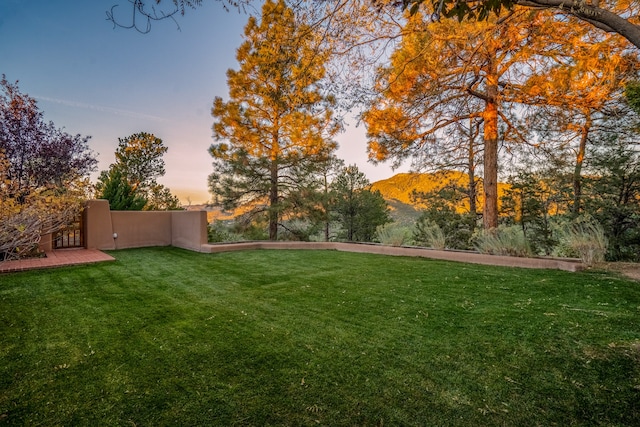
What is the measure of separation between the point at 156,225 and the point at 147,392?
8.34 meters

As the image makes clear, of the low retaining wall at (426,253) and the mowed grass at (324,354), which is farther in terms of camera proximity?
the low retaining wall at (426,253)

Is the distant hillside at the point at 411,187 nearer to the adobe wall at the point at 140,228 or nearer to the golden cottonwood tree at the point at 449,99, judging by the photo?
the golden cottonwood tree at the point at 449,99

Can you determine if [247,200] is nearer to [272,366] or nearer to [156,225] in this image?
[156,225]

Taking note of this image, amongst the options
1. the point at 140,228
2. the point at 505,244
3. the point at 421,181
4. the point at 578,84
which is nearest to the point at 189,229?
the point at 140,228

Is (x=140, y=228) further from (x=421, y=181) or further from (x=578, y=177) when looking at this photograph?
(x=578, y=177)

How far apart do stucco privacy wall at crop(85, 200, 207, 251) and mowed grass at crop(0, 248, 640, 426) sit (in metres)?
3.98

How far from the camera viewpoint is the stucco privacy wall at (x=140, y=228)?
781 cm

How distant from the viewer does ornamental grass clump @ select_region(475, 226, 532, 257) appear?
575 cm

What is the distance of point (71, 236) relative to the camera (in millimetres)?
7898

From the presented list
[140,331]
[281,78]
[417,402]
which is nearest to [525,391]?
[417,402]

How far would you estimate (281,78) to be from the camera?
12.8 feet

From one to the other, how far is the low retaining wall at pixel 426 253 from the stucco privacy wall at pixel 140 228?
0.84 meters

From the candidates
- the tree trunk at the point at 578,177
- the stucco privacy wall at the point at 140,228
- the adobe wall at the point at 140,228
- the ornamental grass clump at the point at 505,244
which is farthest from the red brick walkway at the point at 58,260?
the tree trunk at the point at 578,177

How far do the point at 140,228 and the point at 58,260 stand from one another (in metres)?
2.84
